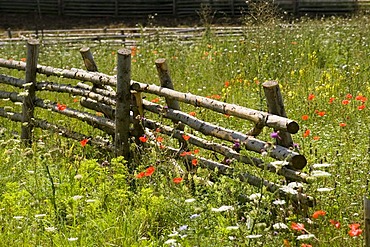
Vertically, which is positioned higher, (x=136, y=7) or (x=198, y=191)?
(x=198, y=191)

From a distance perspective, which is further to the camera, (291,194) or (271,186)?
(271,186)

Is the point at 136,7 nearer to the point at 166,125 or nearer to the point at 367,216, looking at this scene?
the point at 166,125

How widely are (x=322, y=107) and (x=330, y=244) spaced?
11.1ft

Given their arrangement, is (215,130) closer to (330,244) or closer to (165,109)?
(165,109)

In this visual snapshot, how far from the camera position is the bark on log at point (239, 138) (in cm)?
463

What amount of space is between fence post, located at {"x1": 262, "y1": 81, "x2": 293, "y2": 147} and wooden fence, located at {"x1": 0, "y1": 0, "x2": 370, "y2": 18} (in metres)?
19.3

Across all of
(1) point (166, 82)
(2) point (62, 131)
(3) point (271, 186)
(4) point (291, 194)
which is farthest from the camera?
(2) point (62, 131)

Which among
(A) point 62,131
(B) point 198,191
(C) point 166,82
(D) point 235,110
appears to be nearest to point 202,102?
(D) point 235,110

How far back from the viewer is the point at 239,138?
5.22m

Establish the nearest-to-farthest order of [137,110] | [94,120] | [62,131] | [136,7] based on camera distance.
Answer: [137,110] → [94,120] → [62,131] → [136,7]

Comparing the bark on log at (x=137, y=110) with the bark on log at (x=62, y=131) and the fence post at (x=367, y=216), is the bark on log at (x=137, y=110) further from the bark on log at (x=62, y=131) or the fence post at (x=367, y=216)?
the fence post at (x=367, y=216)

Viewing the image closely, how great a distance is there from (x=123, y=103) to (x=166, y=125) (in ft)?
1.56

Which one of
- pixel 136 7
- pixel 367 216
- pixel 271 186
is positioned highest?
pixel 367 216

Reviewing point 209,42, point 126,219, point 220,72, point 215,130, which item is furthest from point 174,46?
point 126,219
